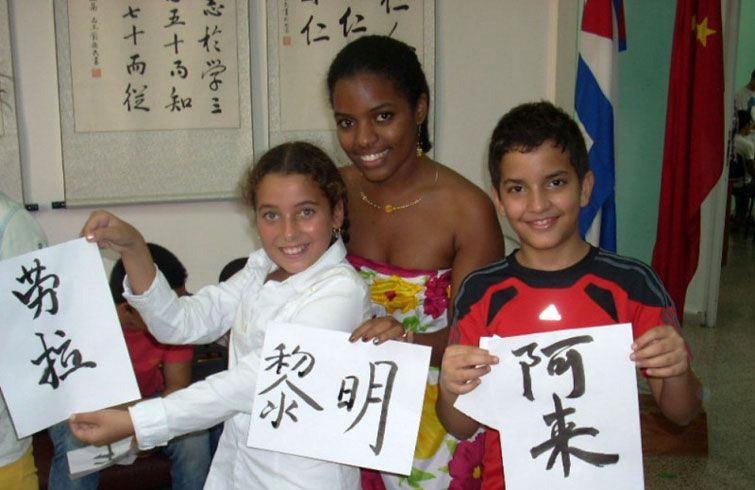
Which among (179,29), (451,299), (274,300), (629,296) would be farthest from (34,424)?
(179,29)

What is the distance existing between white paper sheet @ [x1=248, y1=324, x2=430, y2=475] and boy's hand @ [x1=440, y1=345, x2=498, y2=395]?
0.10 meters

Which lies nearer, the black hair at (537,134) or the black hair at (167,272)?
the black hair at (537,134)

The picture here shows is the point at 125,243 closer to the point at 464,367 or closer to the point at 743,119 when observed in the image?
the point at 464,367

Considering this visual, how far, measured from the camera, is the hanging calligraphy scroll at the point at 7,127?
3.15 metres

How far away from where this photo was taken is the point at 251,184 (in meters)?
1.51

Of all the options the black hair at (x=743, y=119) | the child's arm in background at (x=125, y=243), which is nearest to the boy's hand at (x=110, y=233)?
the child's arm in background at (x=125, y=243)

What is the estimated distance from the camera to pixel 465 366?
120 centimetres

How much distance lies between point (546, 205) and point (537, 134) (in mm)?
133

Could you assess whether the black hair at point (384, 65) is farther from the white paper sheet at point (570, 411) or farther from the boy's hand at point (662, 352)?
the boy's hand at point (662, 352)

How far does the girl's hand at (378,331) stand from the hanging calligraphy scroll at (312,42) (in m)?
2.12

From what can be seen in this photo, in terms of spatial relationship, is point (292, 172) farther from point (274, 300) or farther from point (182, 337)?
point (182, 337)

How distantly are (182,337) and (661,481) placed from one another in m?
2.20

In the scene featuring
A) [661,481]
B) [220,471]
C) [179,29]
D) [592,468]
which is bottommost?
[661,481]

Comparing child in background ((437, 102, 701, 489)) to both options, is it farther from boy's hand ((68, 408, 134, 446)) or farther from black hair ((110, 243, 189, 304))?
black hair ((110, 243, 189, 304))
